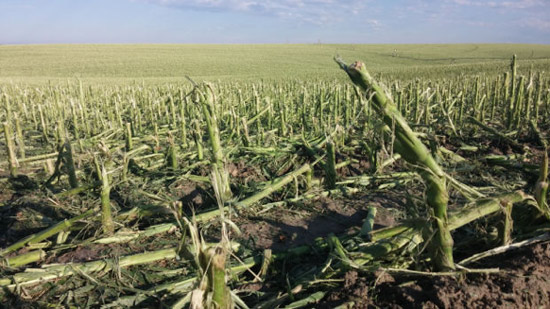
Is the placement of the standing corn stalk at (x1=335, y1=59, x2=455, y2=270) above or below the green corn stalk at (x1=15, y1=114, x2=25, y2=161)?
above

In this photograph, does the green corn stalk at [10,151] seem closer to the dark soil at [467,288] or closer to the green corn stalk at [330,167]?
the green corn stalk at [330,167]

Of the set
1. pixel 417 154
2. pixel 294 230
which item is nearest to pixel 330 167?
pixel 294 230

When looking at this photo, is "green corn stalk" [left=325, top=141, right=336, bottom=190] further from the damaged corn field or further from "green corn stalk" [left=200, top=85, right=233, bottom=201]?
"green corn stalk" [left=200, top=85, right=233, bottom=201]

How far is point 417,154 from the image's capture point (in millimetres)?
1732

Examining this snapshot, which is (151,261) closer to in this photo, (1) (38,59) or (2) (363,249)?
(2) (363,249)

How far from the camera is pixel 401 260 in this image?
2234 mm

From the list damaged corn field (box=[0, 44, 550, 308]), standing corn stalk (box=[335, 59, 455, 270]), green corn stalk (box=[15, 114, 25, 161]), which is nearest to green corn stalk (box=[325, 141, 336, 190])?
damaged corn field (box=[0, 44, 550, 308])

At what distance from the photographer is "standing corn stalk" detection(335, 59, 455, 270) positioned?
166cm

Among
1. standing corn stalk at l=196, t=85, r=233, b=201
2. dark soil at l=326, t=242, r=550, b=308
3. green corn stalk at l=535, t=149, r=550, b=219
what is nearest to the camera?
dark soil at l=326, t=242, r=550, b=308

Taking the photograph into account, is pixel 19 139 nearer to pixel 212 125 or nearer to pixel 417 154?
pixel 212 125

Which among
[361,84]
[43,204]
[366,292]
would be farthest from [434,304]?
[43,204]

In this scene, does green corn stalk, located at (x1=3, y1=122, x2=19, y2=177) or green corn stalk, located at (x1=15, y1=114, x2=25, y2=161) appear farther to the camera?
green corn stalk, located at (x1=15, y1=114, x2=25, y2=161)

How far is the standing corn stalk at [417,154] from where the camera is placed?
1.66m

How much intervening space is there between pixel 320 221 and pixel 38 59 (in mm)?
40941
